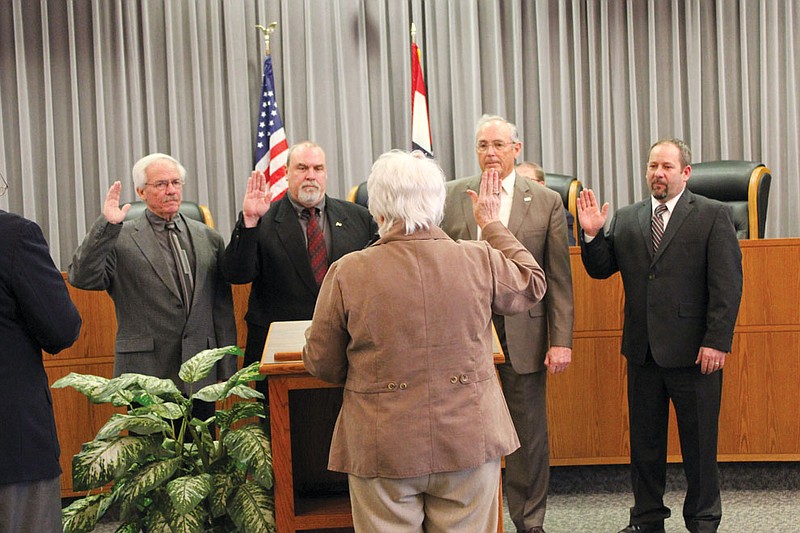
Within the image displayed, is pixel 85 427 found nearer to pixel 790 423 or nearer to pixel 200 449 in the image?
pixel 200 449

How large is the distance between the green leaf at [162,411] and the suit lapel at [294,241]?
955 mm

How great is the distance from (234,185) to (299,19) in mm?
1241

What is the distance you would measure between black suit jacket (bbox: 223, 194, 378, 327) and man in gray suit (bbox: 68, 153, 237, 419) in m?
0.17

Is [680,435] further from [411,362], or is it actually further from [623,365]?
[411,362]

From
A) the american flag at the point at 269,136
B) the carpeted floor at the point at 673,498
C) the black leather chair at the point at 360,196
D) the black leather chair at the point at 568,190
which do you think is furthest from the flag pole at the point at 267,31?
the carpeted floor at the point at 673,498

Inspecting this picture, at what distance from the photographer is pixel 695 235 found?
12.0 ft

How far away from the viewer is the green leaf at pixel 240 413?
285 centimetres

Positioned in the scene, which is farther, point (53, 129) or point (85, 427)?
point (53, 129)

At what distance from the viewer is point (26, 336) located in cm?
249

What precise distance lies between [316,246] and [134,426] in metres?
1.22

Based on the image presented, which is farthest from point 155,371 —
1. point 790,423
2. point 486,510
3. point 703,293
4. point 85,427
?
point 790,423

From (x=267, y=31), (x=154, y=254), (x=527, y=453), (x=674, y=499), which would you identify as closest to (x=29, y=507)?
(x=154, y=254)

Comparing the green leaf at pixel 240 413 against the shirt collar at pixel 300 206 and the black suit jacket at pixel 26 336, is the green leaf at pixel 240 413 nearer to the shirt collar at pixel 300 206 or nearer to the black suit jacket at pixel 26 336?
the black suit jacket at pixel 26 336

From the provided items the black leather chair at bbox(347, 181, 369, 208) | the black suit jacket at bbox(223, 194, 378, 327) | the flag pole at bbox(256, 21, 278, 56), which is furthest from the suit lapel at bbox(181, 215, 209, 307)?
the flag pole at bbox(256, 21, 278, 56)
